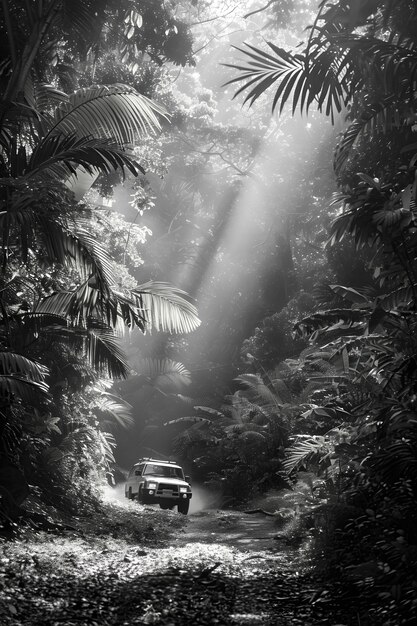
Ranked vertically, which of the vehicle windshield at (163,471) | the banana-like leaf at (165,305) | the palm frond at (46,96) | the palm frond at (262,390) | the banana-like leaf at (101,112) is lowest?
the banana-like leaf at (165,305)

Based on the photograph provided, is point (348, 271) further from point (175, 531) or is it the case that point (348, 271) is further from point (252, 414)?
point (175, 531)

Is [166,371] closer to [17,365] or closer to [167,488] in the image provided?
[167,488]

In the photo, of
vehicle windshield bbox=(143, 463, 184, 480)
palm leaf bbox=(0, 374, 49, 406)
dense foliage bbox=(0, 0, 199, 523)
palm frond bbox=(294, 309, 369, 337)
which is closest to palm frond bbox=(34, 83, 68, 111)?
dense foliage bbox=(0, 0, 199, 523)

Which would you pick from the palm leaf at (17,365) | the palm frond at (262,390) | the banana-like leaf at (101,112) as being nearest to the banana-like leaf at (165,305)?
the banana-like leaf at (101,112)

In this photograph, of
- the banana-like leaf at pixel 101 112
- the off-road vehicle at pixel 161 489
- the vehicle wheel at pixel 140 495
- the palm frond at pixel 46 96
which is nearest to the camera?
the banana-like leaf at pixel 101 112

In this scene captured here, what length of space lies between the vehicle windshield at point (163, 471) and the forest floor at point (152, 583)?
771 cm

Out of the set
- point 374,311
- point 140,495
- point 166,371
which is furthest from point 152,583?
point 166,371

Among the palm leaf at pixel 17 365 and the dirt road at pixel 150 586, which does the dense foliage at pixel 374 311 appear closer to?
the dirt road at pixel 150 586

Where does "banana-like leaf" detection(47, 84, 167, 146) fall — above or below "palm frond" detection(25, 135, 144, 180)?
above

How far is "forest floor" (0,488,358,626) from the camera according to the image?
5.58m

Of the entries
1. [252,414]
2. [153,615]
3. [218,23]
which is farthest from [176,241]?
[153,615]

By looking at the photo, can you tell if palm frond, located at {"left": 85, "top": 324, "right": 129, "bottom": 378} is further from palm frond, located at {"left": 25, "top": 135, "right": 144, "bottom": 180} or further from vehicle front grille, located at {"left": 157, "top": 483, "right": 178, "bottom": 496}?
vehicle front grille, located at {"left": 157, "top": 483, "right": 178, "bottom": 496}

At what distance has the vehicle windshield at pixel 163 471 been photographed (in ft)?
60.3

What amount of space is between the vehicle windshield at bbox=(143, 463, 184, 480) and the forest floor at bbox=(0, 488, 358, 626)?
771 cm
